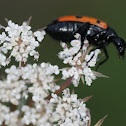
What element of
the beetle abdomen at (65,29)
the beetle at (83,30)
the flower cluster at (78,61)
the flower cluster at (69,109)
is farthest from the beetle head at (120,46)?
the flower cluster at (69,109)

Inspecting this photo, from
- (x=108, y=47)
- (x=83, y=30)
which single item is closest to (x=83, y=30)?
(x=83, y=30)

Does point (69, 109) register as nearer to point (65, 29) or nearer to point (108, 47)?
point (65, 29)

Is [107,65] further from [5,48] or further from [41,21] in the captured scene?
[5,48]

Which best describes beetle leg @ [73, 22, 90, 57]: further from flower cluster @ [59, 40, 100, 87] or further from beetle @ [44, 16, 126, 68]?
flower cluster @ [59, 40, 100, 87]

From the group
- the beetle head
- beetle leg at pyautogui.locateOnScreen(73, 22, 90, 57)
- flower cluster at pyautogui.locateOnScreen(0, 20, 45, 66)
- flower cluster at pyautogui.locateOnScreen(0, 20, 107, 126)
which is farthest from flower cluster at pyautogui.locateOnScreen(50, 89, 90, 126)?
the beetle head

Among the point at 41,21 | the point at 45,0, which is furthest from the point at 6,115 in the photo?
the point at 45,0

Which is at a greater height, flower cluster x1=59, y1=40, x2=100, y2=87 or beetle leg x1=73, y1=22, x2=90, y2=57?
beetle leg x1=73, y1=22, x2=90, y2=57

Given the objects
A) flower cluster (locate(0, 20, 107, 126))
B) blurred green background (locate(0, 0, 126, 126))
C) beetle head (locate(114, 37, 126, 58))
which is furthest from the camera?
blurred green background (locate(0, 0, 126, 126))
